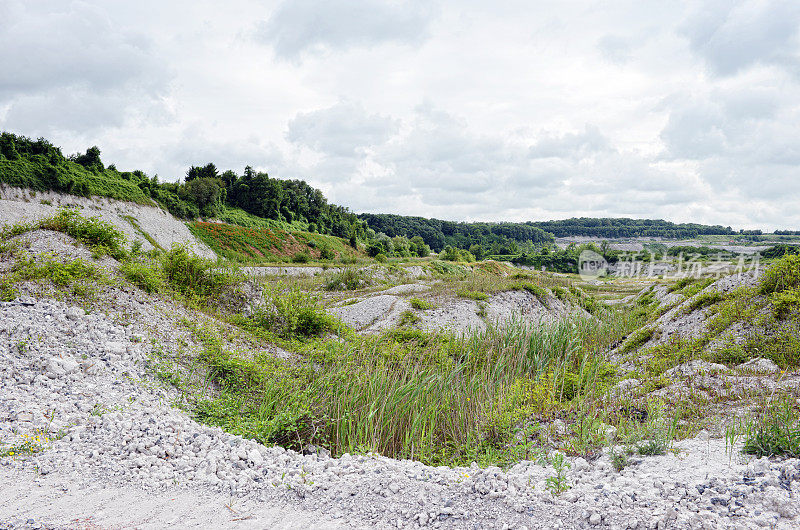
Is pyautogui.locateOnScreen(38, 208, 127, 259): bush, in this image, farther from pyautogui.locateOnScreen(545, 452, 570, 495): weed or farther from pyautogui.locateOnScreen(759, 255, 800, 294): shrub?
pyautogui.locateOnScreen(759, 255, 800, 294): shrub

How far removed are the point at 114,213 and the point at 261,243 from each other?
52.2 feet

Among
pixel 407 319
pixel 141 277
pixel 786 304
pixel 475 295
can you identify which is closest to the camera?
pixel 786 304

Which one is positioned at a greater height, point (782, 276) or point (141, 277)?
point (782, 276)

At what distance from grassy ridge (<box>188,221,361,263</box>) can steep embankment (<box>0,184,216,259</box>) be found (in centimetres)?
180

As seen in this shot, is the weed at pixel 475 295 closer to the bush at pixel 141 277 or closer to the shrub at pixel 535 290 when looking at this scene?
the shrub at pixel 535 290

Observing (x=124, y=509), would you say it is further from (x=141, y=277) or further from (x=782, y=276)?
(x=782, y=276)

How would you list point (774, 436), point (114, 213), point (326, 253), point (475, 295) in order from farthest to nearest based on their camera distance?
point (326, 253)
point (114, 213)
point (475, 295)
point (774, 436)

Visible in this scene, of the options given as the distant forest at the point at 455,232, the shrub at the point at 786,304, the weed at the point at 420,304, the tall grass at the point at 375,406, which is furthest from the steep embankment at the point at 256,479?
the distant forest at the point at 455,232

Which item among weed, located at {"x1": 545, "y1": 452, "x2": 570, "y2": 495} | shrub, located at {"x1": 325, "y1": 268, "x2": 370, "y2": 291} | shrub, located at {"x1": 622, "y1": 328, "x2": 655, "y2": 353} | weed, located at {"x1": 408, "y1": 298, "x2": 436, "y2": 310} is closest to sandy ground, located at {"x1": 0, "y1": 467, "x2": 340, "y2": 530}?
weed, located at {"x1": 545, "y1": 452, "x2": 570, "y2": 495}

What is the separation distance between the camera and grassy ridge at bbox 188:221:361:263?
46188 millimetres

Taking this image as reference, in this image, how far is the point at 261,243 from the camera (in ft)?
168

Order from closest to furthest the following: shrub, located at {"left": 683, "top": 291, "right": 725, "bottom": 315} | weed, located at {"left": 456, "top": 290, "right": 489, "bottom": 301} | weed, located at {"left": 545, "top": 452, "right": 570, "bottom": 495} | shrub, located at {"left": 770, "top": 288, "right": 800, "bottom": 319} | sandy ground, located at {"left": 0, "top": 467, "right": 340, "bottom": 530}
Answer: sandy ground, located at {"left": 0, "top": 467, "right": 340, "bottom": 530} < weed, located at {"left": 545, "top": 452, "right": 570, "bottom": 495} < shrub, located at {"left": 770, "top": 288, "right": 800, "bottom": 319} < shrub, located at {"left": 683, "top": 291, "right": 725, "bottom": 315} < weed, located at {"left": 456, "top": 290, "right": 489, "bottom": 301}

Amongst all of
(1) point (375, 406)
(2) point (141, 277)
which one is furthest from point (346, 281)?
(1) point (375, 406)

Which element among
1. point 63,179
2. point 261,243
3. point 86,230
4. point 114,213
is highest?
point 63,179
